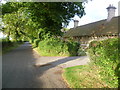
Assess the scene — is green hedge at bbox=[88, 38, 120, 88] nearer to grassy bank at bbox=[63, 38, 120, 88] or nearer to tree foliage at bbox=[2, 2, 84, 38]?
grassy bank at bbox=[63, 38, 120, 88]

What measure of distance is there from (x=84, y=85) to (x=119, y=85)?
126 cm

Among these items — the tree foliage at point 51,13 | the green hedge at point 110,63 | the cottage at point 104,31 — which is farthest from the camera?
the cottage at point 104,31

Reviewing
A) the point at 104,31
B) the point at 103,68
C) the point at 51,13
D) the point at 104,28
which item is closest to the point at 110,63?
the point at 103,68

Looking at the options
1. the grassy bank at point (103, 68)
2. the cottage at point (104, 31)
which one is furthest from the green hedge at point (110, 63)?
the cottage at point (104, 31)

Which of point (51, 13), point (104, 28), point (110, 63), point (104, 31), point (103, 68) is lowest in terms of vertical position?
point (103, 68)

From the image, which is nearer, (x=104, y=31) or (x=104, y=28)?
(x=104, y=31)

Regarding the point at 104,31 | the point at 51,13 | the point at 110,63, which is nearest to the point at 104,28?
the point at 104,31

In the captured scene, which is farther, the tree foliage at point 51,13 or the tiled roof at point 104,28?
the tiled roof at point 104,28

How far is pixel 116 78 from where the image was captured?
3.64 metres

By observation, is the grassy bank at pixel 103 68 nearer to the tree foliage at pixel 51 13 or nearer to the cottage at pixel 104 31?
the tree foliage at pixel 51 13

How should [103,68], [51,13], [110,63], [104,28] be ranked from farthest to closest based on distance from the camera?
[104,28] < [51,13] < [103,68] < [110,63]

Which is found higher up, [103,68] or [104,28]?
[104,28]

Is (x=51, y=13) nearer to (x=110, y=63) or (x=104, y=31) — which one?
(x=110, y=63)

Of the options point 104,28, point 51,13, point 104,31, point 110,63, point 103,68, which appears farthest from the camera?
point 104,28
